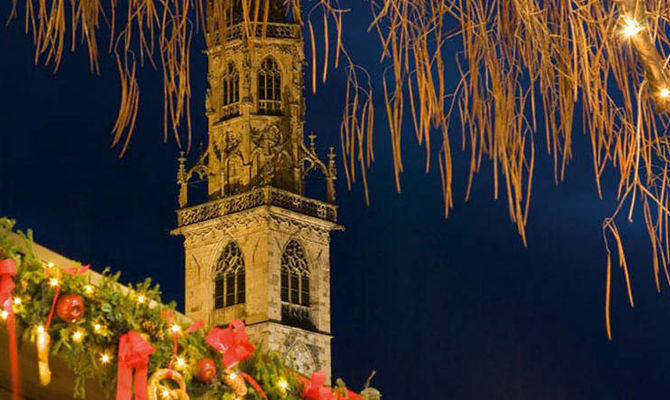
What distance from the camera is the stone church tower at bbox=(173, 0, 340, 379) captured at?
43406mm

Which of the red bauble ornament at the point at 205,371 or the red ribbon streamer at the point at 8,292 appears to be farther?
the red bauble ornament at the point at 205,371

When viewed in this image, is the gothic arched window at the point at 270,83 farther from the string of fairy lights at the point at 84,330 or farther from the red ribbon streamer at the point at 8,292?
the red ribbon streamer at the point at 8,292

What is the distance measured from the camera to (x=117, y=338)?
641 centimetres

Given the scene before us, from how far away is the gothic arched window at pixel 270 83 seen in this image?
147ft

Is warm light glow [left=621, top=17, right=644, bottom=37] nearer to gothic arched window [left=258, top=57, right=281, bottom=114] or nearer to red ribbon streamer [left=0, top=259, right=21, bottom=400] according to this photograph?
red ribbon streamer [left=0, top=259, right=21, bottom=400]

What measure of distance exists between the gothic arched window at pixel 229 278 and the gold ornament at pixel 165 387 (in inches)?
1466

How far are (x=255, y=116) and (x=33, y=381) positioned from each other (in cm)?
3759

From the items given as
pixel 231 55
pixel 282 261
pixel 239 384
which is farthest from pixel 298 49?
pixel 239 384

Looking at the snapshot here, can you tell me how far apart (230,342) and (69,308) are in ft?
3.31

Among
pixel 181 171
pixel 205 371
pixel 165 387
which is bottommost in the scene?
pixel 165 387

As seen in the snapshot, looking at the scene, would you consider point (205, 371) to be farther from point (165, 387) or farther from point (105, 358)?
point (105, 358)

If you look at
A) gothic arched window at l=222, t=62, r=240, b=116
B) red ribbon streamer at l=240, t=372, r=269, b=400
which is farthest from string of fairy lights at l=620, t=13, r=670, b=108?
gothic arched window at l=222, t=62, r=240, b=116

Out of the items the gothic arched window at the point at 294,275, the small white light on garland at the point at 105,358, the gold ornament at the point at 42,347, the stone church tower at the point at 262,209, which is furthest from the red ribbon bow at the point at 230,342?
the gothic arched window at the point at 294,275

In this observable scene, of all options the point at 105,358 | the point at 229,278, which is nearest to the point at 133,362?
the point at 105,358
